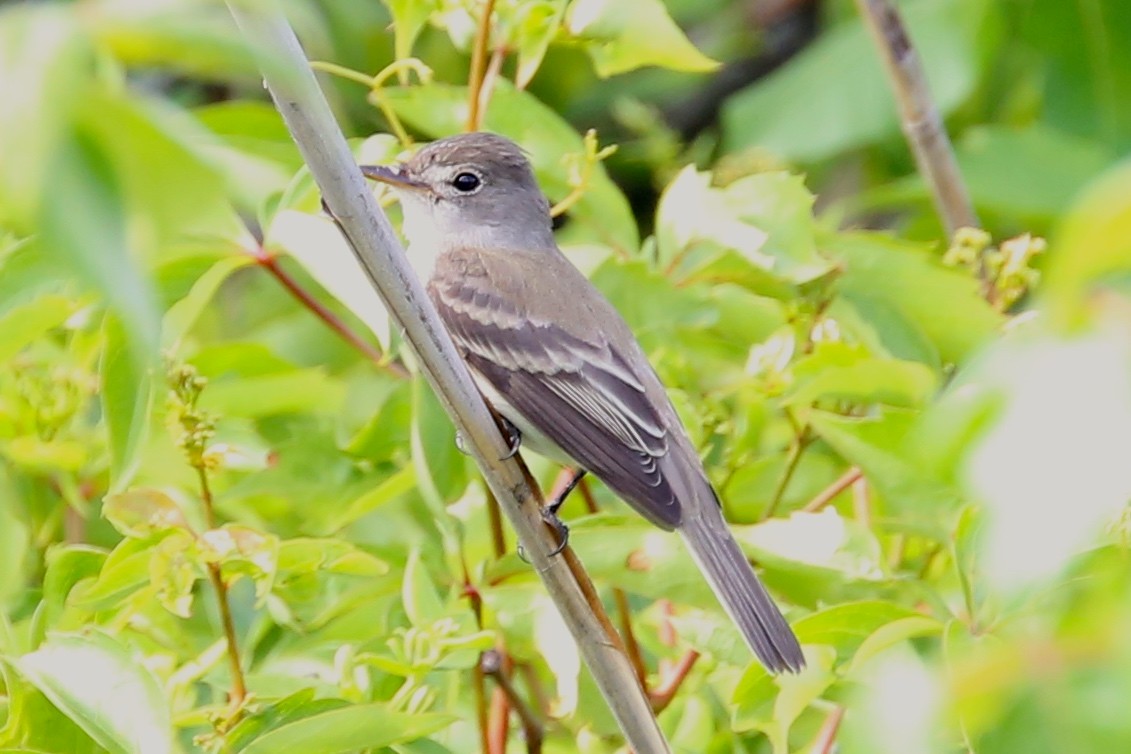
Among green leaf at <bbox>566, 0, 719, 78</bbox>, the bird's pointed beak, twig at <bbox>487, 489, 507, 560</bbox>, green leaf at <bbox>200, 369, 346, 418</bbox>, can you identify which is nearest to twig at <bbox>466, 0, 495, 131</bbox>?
green leaf at <bbox>566, 0, 719, 78</bbox>

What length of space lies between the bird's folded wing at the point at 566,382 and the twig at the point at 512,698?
517 mm

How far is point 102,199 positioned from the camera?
90 centimetres

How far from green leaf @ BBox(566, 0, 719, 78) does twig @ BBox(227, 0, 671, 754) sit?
799 mm

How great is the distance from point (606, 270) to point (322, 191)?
1.09 meters

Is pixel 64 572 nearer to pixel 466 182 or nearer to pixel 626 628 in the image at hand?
pixel 626 628

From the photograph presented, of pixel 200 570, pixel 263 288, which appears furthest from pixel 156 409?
pixel 263 288

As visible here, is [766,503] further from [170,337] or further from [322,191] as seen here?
[322,191]

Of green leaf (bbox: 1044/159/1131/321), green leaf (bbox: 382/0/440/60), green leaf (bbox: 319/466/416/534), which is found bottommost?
green leaf (bbox: 1044/159/1131/321)

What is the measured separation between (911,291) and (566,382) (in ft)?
2.50

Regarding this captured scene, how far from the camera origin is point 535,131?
285 cm

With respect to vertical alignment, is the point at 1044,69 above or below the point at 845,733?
above

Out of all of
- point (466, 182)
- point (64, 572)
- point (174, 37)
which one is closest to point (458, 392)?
point (64, 572)

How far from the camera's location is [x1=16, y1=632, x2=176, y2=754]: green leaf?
74.2 inches

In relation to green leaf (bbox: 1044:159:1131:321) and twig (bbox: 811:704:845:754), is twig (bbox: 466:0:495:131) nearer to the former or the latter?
twig (bbox: 811:704:845:754)
